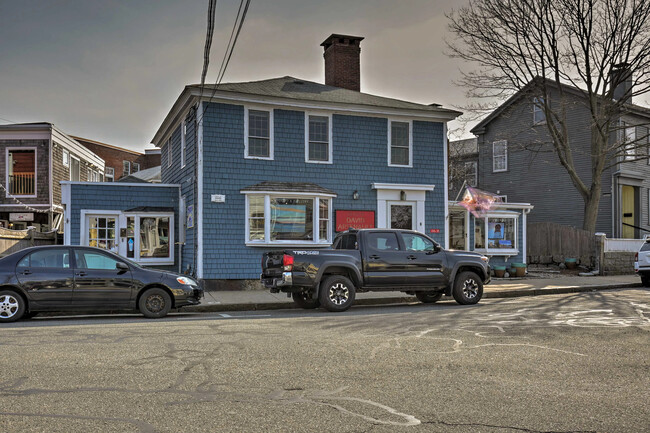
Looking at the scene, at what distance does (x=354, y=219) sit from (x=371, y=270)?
5879 millimetres

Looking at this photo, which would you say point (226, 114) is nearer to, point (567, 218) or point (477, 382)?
point (477, 382)

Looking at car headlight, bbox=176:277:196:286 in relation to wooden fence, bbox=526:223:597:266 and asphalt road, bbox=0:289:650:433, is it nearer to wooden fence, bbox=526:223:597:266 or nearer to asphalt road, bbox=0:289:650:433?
asphalt road, bbox=0:289:650:433

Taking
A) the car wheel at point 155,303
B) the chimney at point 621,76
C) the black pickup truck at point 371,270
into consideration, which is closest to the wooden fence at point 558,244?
the chimney at point 621,76

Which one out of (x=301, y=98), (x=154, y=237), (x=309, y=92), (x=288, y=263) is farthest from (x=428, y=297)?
(x=154, y=237)

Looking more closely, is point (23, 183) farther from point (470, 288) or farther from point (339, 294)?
point (470, 288)

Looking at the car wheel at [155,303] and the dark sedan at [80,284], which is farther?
the car wheel at [155,303]

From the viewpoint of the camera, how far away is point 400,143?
20.5 metres

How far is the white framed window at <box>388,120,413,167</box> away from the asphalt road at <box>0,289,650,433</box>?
32.7 ft

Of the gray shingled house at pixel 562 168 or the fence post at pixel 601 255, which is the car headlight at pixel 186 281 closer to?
the fence post at pixel 601 255

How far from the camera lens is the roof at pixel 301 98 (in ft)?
59.2

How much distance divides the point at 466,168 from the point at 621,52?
14.0m

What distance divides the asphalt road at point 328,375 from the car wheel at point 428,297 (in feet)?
13.8

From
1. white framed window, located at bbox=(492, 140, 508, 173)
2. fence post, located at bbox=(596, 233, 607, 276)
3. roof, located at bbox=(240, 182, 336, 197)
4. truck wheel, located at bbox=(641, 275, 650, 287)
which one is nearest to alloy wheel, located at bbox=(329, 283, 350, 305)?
roof, located at bbox=(240, 182, 336, 197)

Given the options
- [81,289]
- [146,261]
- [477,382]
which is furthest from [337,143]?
[477,382]
